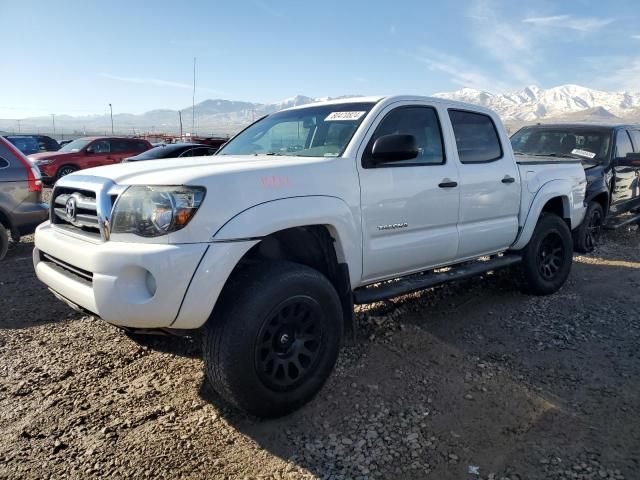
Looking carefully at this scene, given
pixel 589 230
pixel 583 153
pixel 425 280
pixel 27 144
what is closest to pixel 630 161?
pixel 583 153

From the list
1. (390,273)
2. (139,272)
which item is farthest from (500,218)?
(139,272)

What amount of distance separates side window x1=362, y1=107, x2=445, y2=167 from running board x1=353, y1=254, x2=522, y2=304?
2.93ft

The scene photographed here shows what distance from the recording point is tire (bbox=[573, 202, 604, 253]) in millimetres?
7426

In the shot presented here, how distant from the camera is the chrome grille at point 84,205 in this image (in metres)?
2.67

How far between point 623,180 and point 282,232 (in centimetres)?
727

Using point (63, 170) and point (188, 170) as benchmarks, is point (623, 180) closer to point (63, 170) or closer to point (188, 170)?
point (188, 170)

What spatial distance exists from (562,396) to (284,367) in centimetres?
186

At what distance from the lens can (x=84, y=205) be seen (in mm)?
2877

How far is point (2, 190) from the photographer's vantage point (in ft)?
20.4

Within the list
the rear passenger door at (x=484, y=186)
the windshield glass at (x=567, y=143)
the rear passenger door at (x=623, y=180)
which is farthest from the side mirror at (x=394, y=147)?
the rear passenger door at (x=623, y=180)

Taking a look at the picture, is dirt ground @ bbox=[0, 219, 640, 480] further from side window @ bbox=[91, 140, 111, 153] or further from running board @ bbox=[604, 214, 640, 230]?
side window @ bbox=[91, 140, 111, 153]

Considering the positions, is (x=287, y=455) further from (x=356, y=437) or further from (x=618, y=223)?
(x=618, y=223)

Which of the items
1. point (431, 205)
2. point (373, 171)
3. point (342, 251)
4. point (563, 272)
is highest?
point (373, 171)

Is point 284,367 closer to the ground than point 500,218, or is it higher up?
closer to the ground
